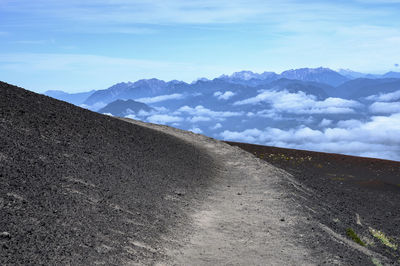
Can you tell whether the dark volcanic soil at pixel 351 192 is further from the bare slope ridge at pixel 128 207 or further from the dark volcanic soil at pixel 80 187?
the dark volcanic soil at pixel 80 187

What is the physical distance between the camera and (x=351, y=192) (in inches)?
1034

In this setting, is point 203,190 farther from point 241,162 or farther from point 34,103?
point 34,103

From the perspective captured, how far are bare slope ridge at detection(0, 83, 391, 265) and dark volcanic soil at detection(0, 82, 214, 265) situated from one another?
4 centimetres

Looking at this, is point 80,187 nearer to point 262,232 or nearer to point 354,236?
point 262,232

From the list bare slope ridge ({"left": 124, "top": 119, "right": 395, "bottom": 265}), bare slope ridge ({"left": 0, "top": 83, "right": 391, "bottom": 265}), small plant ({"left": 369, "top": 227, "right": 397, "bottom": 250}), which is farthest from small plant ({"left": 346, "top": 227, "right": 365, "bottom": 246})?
small plant ({"left": 369, "top": 227, "right": 397, "bottom": 250})

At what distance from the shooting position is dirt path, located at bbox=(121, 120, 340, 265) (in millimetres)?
11203

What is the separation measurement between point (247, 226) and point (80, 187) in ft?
20.2

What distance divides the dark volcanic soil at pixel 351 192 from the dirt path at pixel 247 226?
1071 mm

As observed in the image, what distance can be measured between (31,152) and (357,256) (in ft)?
40.6

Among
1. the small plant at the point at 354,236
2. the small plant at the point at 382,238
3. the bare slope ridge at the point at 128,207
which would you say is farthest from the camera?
the small plant at the point at 382,238

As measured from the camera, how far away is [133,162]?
63.2 ft

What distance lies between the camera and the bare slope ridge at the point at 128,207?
1016 cm

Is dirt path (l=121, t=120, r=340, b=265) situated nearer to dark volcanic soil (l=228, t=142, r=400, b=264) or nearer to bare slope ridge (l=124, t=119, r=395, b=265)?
bare slope ridge (l=124, t=119, r=395, b=265)

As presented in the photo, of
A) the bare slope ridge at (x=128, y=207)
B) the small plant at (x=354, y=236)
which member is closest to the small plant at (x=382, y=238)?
the small plant at (x=354, y=236)
